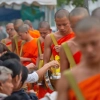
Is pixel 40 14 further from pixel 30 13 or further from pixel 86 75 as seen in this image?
pixel 86 75

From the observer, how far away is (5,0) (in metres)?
23.2

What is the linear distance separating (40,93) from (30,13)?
14.3 metres

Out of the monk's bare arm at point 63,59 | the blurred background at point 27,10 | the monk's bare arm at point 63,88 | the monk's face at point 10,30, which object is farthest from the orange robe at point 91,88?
the blurred background at point 27,10

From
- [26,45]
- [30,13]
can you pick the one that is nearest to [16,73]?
[26,45]

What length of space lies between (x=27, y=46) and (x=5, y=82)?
7.76 meters

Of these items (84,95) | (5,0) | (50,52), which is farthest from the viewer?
(5,0)

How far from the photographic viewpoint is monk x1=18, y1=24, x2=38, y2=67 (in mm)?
13352

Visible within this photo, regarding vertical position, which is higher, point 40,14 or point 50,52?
point 50,52

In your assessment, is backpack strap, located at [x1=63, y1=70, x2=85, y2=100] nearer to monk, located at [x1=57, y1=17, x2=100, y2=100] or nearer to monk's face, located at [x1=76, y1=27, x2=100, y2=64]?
monk, located at [x1=57, y1=17, x2=100, y2=100]

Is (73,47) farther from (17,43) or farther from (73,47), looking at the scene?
(17,43)

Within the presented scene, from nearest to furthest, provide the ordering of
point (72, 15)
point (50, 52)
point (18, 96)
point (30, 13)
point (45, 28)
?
point (18, 96) < point (72, 15) < point (50, 52) < point (45, 28) < point (30, 13)

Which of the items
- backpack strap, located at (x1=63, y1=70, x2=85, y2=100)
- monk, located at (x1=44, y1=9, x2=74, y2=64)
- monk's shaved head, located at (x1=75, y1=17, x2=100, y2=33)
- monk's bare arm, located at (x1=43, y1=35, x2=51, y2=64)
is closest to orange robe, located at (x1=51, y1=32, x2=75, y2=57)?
monk, located at (x1=44, y1=9, x2=74, y2=64)

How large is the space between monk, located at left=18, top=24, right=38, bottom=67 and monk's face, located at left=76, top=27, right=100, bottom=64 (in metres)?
8.27

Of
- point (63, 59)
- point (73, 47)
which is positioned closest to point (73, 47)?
point (73, 47)
